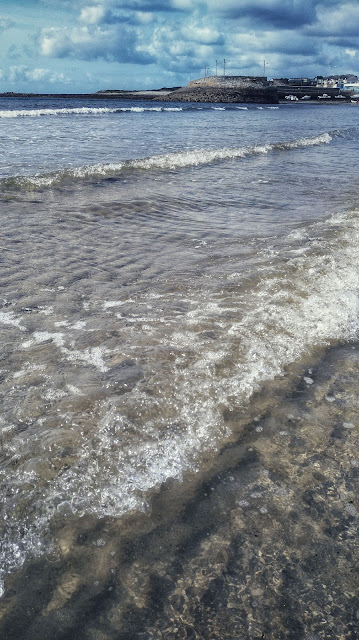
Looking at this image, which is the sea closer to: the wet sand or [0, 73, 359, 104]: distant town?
the wet sand

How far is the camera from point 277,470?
2.59m

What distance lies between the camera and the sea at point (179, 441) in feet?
6.28

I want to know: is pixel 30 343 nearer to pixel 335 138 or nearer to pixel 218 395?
pixel 218 395

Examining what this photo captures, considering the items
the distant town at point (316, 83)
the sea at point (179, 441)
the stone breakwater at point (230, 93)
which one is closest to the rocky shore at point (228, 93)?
the stone breakwater at point (230, 93)

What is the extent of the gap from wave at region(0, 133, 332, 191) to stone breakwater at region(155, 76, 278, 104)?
103 meters

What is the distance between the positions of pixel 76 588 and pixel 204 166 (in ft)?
47.5

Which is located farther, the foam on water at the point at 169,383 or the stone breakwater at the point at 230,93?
the stone breakwater at the point at 230,93

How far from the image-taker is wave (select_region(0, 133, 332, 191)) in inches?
414

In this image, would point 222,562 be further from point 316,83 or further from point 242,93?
point 316,83

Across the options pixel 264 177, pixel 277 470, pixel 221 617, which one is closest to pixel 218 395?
pixel 277 470

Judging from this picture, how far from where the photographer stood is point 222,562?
81.6 inches

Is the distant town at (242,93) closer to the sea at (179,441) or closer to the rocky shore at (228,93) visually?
the rocky shore at (228,93)

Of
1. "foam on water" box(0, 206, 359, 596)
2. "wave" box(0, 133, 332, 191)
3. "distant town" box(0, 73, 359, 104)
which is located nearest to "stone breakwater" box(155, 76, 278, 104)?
"distant town" box(0, 73, 359, 104)

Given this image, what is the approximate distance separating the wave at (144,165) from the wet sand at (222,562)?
9.48 m
